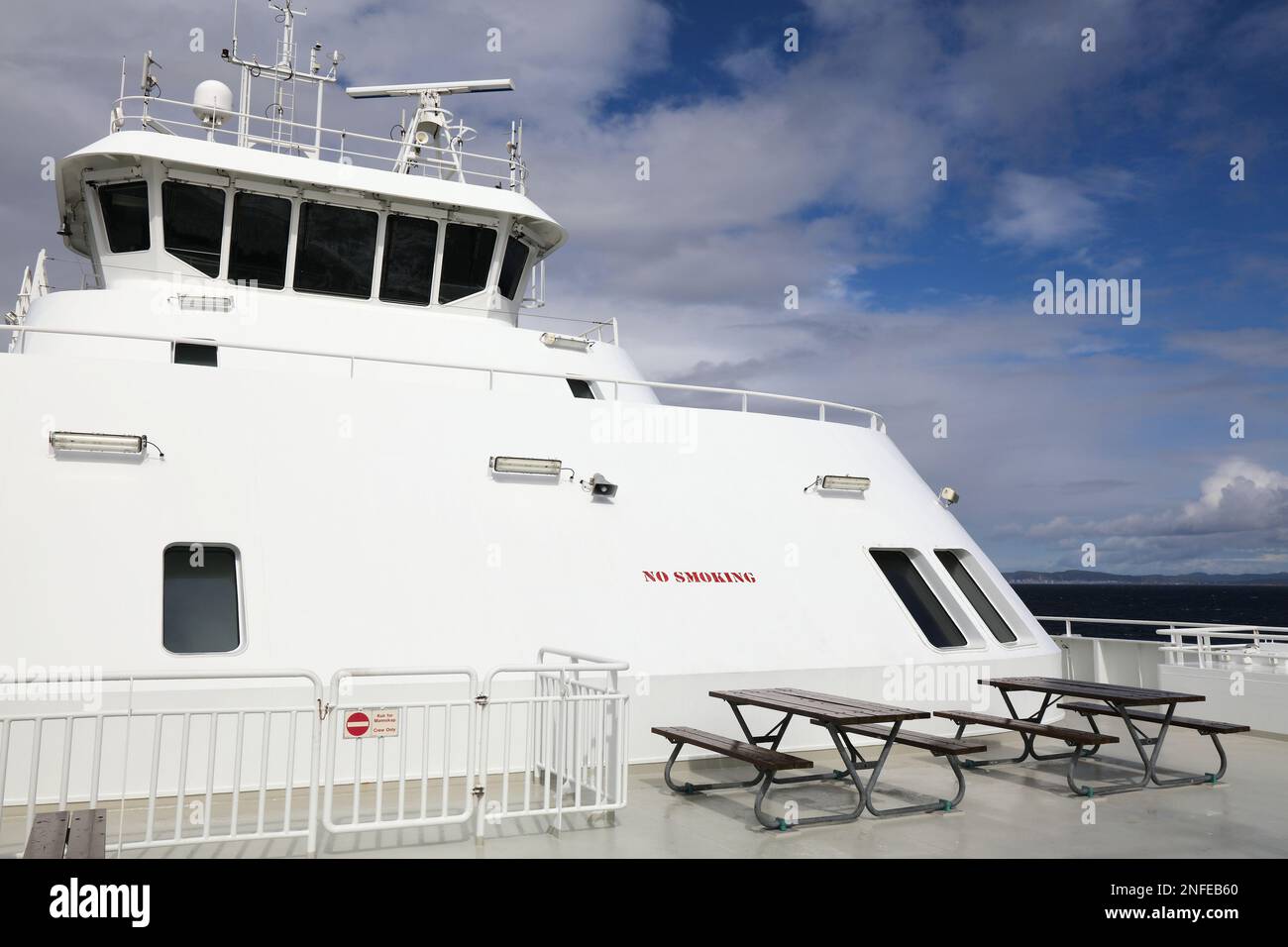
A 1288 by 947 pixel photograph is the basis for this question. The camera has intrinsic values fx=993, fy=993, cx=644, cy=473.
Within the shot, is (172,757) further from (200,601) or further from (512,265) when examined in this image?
(512,265)

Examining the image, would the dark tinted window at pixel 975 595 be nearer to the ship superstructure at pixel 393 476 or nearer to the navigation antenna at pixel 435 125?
the ship superstructure at pixel 393 476

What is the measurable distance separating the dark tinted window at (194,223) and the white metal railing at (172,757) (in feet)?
18.1

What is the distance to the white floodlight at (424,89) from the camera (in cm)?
1384

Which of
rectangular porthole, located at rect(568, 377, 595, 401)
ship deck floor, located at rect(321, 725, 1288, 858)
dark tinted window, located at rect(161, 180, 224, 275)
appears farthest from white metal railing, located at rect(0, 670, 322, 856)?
dark tinted window, located at rect(161, 180, 224, 275)

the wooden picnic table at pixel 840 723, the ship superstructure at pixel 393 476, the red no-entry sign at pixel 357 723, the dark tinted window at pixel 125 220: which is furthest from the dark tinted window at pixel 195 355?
the wooden picnic table at pixel 840 723

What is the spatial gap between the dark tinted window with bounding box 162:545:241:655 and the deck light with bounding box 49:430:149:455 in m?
0.88

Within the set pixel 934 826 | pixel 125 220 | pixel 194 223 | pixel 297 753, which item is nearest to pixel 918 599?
pixel 934 826

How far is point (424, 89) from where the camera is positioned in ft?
45.4

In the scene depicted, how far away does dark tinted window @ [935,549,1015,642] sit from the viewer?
11211mm

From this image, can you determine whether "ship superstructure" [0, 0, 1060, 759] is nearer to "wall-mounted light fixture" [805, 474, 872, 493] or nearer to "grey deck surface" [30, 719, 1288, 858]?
"wall-mounted light fixture" [805, 474, 872, 493]

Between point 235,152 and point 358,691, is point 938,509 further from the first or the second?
point 235,152

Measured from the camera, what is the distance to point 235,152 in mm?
10672

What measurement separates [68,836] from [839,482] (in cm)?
798

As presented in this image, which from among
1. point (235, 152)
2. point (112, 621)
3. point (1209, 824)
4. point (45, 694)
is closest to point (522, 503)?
point (112, 621)
